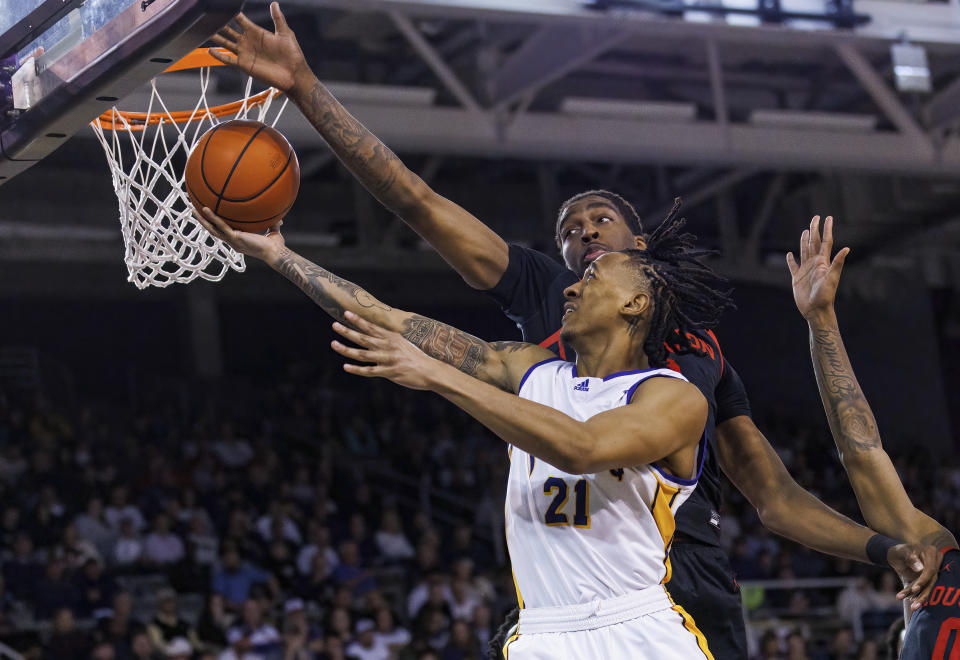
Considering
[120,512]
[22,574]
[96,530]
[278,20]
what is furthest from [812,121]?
[278,20]

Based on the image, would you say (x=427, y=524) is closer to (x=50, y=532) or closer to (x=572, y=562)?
(x=50, y=532)

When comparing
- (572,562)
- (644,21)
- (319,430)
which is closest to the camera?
(572,562)

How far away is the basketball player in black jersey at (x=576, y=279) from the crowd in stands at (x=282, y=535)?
574cm

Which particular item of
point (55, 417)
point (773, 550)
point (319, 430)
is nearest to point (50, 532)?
point (55, 417)

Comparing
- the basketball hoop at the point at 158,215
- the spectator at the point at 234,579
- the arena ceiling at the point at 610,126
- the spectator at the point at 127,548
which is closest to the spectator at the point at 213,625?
the spectator at the point at 234,579

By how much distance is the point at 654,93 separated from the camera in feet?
43.5

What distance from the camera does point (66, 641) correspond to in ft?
27.3

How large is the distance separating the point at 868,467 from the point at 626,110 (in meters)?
8.01

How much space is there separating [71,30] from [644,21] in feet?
22.2

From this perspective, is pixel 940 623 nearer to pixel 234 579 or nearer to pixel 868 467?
pixel 868 467

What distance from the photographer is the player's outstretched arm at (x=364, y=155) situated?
2.94 metres

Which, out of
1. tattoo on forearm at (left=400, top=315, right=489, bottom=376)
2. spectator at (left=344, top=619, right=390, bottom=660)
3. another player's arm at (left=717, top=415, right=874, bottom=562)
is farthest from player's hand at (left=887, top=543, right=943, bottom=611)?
spectator at (left=344, top=619, right=390, bottom=660)

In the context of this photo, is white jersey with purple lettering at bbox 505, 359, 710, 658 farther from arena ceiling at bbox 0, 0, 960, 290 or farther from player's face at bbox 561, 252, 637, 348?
arena ceiling at bbox 0, 0, 960, 290

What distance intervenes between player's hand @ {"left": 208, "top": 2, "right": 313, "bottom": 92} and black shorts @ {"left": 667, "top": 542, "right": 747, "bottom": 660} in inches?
59.1
